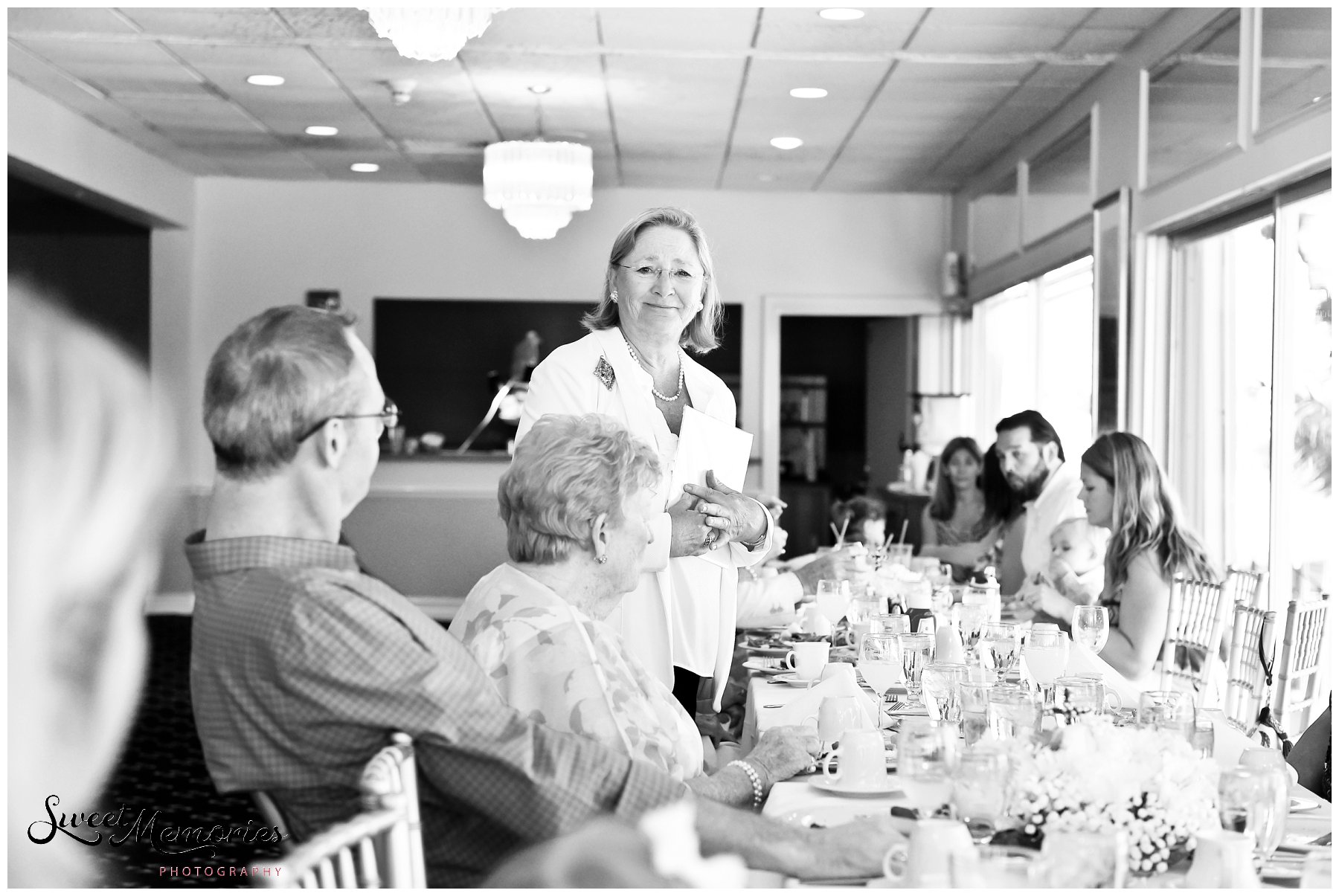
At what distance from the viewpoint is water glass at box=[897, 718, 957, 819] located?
193 cm

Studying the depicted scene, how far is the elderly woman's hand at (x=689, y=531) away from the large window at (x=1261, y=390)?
258cm

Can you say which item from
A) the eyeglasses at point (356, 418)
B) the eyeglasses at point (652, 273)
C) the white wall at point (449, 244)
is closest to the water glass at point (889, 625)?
the eyeglasses at point (652, 273)

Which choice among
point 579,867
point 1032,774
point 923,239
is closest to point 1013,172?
point 923,239

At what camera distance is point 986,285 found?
933 centimetres

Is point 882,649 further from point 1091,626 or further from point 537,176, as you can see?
point 537,176

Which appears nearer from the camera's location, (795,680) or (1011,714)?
(1011,714)

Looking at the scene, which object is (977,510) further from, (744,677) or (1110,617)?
(744,677)

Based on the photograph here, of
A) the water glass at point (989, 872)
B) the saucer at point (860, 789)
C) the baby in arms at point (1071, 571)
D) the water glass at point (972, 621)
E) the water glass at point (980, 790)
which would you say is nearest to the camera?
the water glass at point (989, 872)

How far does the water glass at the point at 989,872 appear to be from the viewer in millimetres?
1385

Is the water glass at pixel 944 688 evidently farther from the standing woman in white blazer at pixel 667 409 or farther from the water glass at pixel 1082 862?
the water glass at pixel 1082 862

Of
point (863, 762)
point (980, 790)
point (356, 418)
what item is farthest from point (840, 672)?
point (356, 418)

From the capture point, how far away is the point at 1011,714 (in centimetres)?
211

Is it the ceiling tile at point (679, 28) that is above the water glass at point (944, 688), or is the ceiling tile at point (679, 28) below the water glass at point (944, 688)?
above

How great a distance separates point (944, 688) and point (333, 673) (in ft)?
3.96
